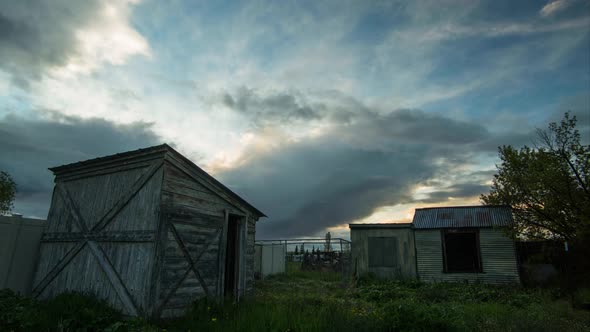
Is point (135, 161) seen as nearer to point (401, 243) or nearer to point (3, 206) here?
point (401, 243)

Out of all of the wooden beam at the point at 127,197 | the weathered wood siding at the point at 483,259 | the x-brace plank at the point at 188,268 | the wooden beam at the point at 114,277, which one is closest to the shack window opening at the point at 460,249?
the weathered wood siding at the point at 483,259

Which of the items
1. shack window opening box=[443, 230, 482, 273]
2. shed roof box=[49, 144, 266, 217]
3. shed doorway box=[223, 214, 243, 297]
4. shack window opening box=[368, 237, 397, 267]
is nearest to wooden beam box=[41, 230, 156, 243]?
shed roof box=[49, 144, 266, 217]

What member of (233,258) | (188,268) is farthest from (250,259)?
(188,268)

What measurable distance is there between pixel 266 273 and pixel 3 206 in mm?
23170

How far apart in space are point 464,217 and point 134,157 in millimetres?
17839

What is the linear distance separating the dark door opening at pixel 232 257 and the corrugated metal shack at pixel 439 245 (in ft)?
30.3

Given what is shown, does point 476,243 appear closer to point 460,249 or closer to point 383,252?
point 383,252

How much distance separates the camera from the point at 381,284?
18.2 m

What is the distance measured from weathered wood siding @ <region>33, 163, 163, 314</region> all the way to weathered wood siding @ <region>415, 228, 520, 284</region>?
612 inches

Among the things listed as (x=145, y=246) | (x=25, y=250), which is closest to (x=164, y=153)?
(x=145, y=246)

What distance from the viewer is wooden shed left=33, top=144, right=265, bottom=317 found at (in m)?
9.45

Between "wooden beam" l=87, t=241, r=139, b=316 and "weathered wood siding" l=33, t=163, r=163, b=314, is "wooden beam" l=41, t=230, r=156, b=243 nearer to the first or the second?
"weathered wood siding" l=33, t=163, r=163, b=314

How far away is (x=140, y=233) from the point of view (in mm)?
9719

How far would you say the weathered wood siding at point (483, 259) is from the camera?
1855 centimetres
